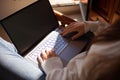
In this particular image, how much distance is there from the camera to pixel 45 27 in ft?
3.70

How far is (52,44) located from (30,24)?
0.18 meters

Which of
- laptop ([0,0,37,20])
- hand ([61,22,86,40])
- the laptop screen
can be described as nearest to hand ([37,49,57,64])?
the laptop screen

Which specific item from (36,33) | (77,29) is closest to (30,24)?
(36,33)

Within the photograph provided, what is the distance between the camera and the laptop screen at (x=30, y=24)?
924 mm

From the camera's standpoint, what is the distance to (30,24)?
3.41ft

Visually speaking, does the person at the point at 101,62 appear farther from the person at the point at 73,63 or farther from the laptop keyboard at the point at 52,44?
the laptop keyboard at the point at 52,44

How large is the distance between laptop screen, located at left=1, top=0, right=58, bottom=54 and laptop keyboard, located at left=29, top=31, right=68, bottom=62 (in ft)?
0.12

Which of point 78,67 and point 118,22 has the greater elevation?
point 118,22

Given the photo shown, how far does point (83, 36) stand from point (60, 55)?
0.24 metres

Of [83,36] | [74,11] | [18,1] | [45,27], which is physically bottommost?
[74,11]

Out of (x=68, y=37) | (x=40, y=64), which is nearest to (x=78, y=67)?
(x=40, y=64)

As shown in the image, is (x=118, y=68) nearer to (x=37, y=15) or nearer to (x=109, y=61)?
(x=109, y=61)

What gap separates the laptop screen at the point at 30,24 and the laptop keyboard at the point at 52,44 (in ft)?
0.12

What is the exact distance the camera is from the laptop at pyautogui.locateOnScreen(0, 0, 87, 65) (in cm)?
93
